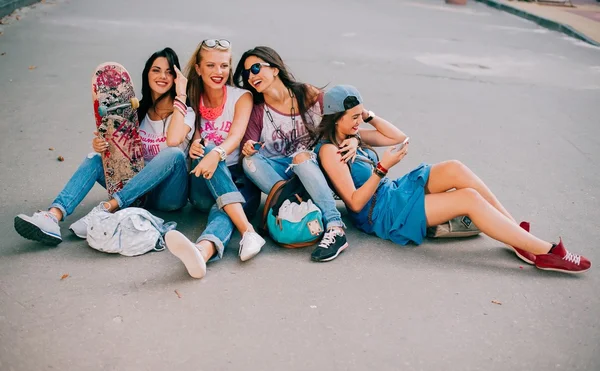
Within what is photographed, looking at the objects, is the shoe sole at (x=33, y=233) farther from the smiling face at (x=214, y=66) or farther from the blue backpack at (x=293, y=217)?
the smiling face at (x=214, y=66)

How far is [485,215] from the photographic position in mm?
3693

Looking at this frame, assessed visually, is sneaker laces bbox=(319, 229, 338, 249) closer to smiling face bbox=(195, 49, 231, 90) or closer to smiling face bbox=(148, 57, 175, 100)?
smiling face bbox=(195, 49, 231, 90)

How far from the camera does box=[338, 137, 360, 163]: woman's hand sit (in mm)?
3930

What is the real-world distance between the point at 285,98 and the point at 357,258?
1.21 meters

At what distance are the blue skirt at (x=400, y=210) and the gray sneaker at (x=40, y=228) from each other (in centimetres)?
187

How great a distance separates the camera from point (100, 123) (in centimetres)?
406

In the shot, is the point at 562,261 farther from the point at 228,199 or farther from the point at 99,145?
the point at 99,145

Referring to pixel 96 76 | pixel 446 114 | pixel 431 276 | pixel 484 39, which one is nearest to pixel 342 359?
pixel 431 276

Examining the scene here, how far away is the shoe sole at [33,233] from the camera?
3.59m

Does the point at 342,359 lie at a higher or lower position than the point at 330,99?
lower

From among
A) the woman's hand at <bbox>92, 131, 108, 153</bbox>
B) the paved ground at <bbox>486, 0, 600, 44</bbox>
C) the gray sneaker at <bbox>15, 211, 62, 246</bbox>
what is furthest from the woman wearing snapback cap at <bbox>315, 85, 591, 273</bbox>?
the paved ground at <bbox>486, 0, 600, 44</bbox>

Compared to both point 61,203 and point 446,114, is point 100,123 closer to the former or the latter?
point 61,203

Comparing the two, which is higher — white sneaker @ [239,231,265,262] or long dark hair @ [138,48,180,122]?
long dark hair @ [138,48,180,122]

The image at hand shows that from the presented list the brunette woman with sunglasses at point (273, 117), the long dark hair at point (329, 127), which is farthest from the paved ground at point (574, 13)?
the long dark hair at point (329, 127)
